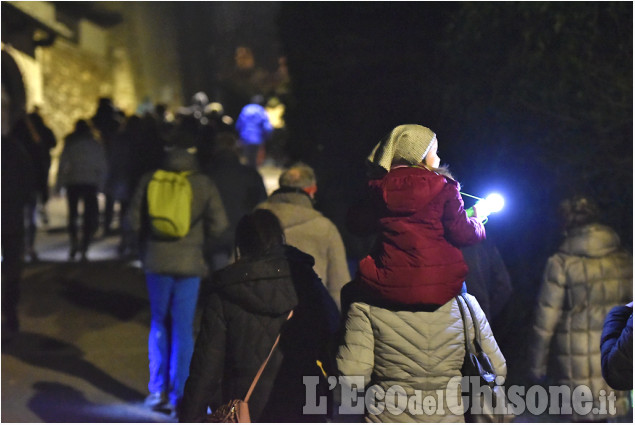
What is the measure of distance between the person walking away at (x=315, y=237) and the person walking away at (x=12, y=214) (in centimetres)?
293

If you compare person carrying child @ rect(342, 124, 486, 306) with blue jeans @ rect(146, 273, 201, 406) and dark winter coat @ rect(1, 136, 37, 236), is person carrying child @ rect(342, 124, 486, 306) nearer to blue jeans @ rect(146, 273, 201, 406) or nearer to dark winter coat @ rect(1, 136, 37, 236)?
A: blue jeans @ rect(146, 273, 201, 406)

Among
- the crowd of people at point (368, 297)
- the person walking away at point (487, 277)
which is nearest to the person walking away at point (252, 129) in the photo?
the crowd of people at point (368, 297)

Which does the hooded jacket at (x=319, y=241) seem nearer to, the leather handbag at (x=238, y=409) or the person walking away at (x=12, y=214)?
the leather handbag at (x=238, y=409)

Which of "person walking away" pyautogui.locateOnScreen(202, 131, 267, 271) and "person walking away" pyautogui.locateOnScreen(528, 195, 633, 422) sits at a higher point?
"person walking away" pyautogui.locateOnScreen(202, 131, 267, 271)

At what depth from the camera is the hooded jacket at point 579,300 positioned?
16.7ft

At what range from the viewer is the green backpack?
18.3 ft

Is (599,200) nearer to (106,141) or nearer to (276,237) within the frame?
(276,237)

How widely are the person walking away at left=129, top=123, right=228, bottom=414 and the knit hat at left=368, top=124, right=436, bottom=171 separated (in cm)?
→ 261

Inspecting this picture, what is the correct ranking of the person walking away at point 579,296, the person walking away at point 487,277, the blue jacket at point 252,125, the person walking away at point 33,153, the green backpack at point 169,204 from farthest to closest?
the blue jacket at point 252,125
the person walking away at point 33,153
the green backpack at point 169,204
the person walking away at point 579,296
the person walking away at point 487,277

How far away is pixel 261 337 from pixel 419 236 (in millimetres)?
969

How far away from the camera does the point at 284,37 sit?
1212 cm

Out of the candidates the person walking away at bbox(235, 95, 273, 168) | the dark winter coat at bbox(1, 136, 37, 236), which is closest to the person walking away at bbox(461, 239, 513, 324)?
the dark winter coat at bbox(1, 136, 37, 236)

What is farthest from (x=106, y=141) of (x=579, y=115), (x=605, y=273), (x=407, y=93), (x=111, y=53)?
(x=111, y=53)

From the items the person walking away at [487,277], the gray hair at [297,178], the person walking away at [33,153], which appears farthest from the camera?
the person walking away at [33,153]
